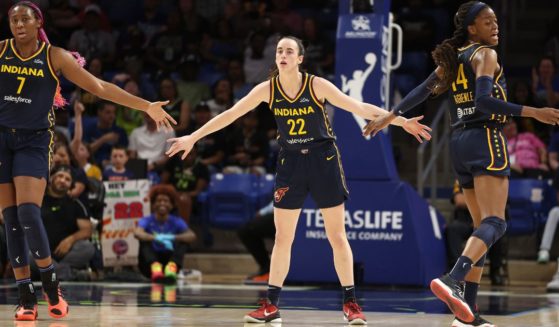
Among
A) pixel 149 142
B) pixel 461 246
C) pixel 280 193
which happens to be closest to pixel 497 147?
pixel 280 193

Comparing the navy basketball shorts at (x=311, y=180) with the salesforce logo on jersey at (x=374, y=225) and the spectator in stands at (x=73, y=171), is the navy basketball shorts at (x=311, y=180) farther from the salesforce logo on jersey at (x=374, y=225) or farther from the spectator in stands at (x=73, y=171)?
the spectator in stands at (x=73, y=171)

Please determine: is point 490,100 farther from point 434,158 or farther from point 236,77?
point 236,77

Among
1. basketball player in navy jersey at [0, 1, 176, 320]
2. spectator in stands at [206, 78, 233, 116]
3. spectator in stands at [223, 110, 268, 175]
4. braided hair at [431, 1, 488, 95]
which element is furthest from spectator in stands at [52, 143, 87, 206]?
braided hair at [431, 1, 488, 95]

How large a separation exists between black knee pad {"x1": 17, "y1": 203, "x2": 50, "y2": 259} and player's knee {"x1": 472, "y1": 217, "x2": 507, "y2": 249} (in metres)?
2.91

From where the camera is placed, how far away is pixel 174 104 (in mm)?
14664

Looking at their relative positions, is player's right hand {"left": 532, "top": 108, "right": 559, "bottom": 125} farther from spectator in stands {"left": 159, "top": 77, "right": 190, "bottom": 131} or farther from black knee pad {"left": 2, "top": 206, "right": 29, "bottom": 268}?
spectator in stands {"left": 159, "top": 77, "right": 190, "bottom": 131}

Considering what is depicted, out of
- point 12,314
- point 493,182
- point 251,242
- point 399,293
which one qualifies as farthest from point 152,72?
point 493,182

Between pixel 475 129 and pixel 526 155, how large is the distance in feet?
21.2

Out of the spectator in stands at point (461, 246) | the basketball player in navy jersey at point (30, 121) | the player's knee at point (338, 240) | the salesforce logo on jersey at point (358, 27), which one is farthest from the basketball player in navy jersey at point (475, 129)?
the spectator in stands at point (461, 246)

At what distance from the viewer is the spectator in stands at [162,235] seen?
1272 cm

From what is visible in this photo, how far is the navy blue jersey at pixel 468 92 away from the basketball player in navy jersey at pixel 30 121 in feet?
6.30

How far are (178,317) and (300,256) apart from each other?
4.19m

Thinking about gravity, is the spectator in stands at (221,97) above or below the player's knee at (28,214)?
above

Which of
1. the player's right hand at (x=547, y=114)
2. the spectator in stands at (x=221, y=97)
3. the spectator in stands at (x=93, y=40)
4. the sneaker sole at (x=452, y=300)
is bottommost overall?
the sneaker sole at (x=452, y=300)
